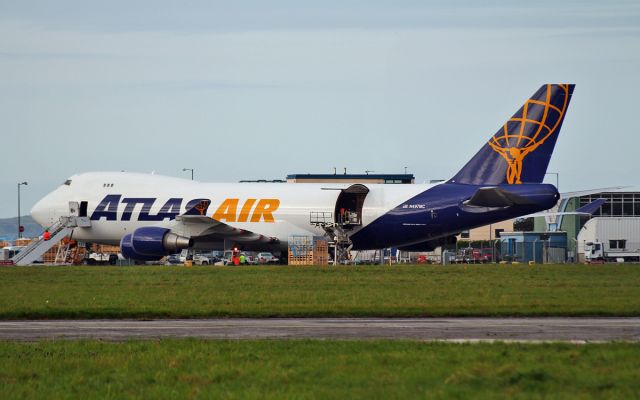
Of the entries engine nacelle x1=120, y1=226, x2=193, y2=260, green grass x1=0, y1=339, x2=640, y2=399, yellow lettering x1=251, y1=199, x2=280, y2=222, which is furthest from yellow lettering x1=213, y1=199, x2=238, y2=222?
green grass x1=0, y1=339, x2=640, y2=399

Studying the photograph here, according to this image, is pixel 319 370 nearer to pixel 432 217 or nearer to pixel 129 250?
pixel 432 217

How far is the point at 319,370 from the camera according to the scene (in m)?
14.9

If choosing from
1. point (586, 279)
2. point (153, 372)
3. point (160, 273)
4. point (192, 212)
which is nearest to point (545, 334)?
point (153, 372)

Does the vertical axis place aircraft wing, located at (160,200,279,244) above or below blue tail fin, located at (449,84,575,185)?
below

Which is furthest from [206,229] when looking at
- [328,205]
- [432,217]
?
[432,217]

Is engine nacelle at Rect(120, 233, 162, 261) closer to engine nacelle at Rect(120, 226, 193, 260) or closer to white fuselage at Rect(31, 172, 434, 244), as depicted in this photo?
engine nacelle at Rect(120, 226, 193, 260)

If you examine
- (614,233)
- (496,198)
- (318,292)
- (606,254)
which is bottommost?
(318,292)

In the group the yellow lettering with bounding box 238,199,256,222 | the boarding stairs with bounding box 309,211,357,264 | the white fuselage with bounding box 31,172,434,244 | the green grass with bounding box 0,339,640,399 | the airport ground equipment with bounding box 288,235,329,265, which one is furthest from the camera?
the yellow lettering with bounding box 238,199,256,222

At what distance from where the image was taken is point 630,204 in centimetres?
10981

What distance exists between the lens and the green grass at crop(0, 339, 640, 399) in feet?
43.0

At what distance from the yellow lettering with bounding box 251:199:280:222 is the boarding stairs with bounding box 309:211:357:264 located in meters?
2.09

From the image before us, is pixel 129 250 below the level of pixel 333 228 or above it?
below

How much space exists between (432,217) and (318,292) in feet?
69.2

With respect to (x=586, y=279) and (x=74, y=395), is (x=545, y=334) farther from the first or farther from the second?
(x=586, y=279)
